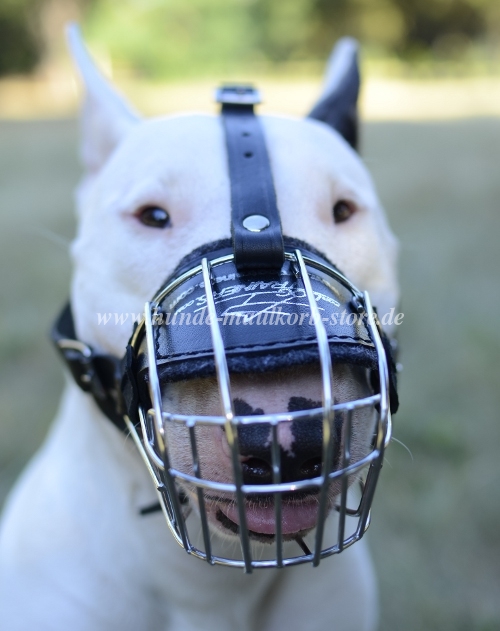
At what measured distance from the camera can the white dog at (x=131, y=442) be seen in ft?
3.49

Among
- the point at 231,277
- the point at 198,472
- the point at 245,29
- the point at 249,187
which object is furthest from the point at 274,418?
the point at 245,29

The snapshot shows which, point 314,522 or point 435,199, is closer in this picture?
point 314,522

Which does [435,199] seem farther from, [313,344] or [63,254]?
[313,344]

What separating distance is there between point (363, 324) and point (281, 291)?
129 mm

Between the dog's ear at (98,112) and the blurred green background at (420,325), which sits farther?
the blurred green background at (420,325)

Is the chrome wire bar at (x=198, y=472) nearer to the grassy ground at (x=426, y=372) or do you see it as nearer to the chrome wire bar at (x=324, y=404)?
the chrome wire bar at (x=324, y=404)

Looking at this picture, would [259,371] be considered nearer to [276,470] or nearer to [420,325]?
[276,470]

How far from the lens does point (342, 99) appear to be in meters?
1.45

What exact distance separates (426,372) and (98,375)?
2282 millimetres

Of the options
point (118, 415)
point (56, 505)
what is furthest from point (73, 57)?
point (56, 505)

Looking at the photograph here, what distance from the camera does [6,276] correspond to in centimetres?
420

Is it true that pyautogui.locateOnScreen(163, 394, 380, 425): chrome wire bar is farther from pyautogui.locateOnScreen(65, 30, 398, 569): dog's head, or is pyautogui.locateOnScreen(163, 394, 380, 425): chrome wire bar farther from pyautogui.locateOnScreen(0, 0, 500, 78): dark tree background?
pyautogui.locateOnScreen(0, 0, 500, 78): dark tree background

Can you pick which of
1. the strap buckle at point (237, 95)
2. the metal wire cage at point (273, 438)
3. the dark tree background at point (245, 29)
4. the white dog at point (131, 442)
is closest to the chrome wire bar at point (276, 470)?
the metal wire cage at point (273, 438)

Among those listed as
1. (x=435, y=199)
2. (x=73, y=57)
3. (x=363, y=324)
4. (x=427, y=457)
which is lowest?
(x=435, y=199)
